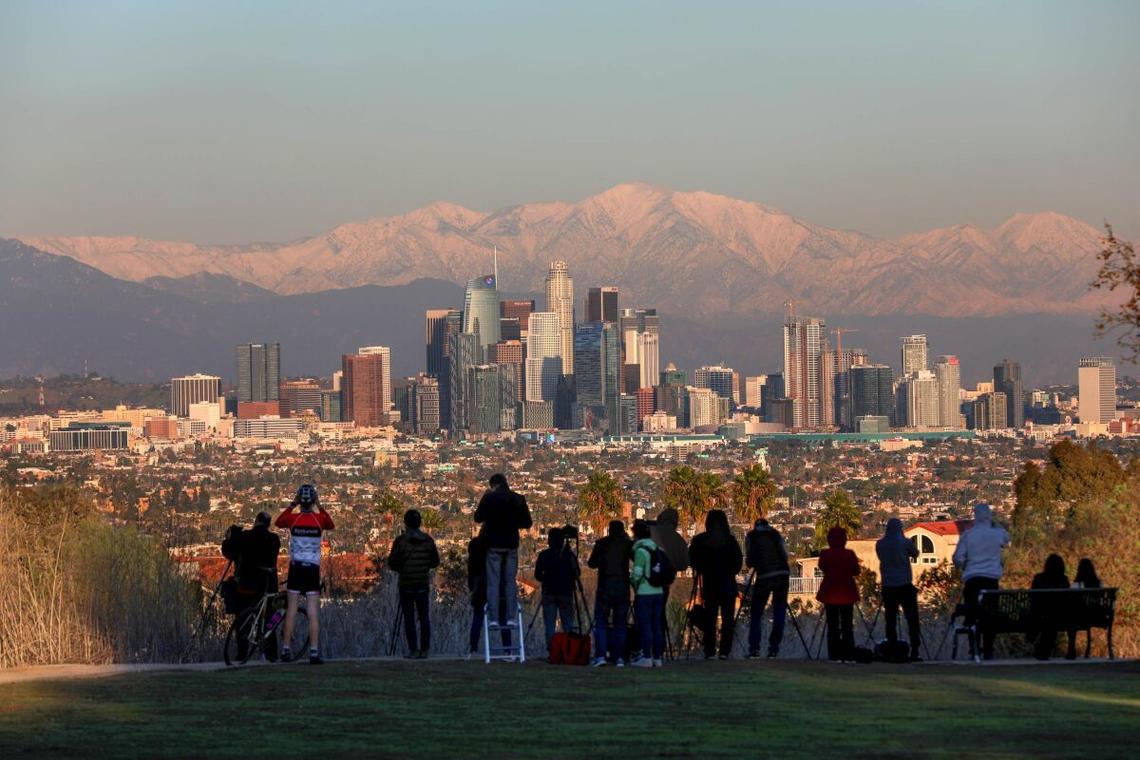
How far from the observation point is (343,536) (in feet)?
285

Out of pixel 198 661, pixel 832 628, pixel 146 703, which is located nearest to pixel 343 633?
pixel 198 661

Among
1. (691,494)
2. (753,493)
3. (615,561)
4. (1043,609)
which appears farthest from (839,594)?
(753,493)

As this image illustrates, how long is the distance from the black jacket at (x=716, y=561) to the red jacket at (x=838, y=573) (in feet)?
2.70

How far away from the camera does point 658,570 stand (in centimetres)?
1756

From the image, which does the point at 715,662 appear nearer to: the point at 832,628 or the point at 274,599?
the point at 832,628

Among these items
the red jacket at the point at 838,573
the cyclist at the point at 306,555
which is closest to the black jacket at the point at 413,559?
the cyclist at the point at 306,555

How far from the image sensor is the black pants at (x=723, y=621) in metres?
18.7

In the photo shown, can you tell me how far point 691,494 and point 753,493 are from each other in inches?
96.3

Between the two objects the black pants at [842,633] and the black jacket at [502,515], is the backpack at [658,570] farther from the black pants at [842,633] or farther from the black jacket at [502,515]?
the black pants at [842,633]

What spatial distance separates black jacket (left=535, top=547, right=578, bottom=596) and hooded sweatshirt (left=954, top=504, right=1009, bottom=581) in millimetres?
3625

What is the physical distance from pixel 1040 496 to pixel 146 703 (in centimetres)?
4295

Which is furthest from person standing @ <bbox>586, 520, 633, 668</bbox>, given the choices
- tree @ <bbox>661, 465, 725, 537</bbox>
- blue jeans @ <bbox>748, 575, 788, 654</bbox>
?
tree @ <bbox>661, 465, 725, 537</bbox>

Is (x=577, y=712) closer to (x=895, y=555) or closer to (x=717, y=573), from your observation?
(x=717, y=573)

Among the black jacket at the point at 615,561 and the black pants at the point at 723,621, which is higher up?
the black jacket at the point at 615,561
